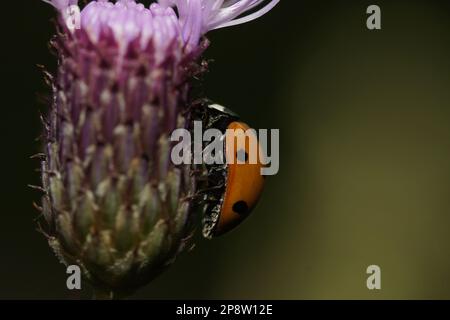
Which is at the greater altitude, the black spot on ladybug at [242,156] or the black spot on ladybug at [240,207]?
the black spot on ladybug at [242,156]

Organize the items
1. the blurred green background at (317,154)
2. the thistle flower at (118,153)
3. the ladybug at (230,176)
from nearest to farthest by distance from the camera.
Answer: the thistle flower at (118,153), the ladybug at (230,176), the blurred green background at (317,154)

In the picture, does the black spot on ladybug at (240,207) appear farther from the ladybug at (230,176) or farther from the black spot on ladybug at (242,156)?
the black spot on ladybug at (242,156)

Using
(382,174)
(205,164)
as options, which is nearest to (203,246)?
(382,174)

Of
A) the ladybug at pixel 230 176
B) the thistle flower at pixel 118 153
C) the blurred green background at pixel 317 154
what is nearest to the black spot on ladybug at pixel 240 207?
the ladybug at pixel 230 176

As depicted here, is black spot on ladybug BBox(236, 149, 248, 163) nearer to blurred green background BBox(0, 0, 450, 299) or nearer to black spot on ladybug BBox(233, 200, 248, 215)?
black spot on ladybug BBox(233, 200, 248, 215)

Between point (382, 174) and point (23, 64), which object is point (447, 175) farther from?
point (23, 64)

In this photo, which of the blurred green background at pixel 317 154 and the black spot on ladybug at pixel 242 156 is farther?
the blurred green background at pixel 317 154

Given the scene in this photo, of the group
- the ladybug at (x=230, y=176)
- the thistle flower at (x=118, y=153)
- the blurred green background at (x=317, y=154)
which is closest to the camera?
the thistle flower at (x=118, y=153)
